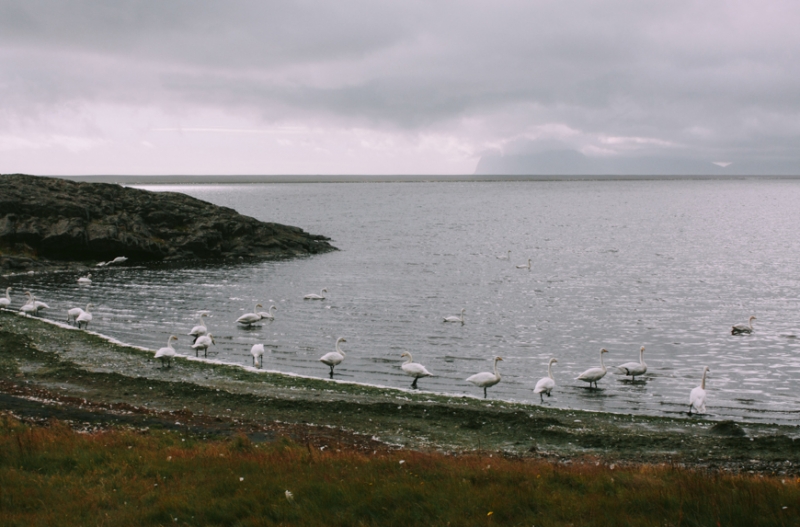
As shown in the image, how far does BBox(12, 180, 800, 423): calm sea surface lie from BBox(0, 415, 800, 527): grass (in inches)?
471

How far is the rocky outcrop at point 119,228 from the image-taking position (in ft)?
178

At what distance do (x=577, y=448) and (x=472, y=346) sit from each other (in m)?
13.5

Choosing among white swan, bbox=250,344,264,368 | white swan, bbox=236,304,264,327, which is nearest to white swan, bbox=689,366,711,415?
white swan, bbox=250,344,264,368

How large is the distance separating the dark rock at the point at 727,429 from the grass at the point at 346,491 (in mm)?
8034

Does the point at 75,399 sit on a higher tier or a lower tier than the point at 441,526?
lower

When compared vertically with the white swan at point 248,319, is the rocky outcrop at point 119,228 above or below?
above


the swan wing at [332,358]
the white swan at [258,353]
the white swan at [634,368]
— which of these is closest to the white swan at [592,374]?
the white swan at [634,368]

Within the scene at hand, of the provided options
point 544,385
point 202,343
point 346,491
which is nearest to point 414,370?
point 544,385

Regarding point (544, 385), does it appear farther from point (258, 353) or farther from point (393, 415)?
point (258, 353)

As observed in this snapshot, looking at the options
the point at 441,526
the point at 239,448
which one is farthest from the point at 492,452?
the point at 441,526

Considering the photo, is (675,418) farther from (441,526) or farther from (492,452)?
(441,526)

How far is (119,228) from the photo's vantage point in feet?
190

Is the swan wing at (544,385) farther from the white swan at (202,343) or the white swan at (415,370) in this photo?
the white swan at (202,343)

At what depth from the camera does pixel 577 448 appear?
16.1m
